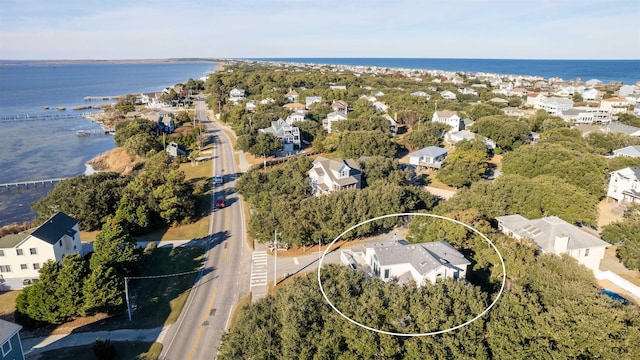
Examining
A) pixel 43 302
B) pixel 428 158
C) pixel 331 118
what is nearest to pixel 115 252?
pixel 43 302

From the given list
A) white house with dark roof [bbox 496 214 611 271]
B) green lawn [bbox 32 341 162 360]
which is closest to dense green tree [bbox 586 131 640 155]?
white house with dark roof [bbox 496 214 611 271]

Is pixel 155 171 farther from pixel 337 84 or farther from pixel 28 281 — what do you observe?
pixel 337 84

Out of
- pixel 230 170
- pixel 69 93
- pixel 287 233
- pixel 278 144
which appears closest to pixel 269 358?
pixel 287 233

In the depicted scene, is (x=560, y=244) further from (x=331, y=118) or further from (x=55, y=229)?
(x=331, y=118)

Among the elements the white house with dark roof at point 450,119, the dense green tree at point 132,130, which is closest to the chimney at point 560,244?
the white house with dark roof at point 450,119

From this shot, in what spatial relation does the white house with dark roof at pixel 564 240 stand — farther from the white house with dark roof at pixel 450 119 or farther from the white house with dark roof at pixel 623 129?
the white house with dark roof at pixel 623 129
